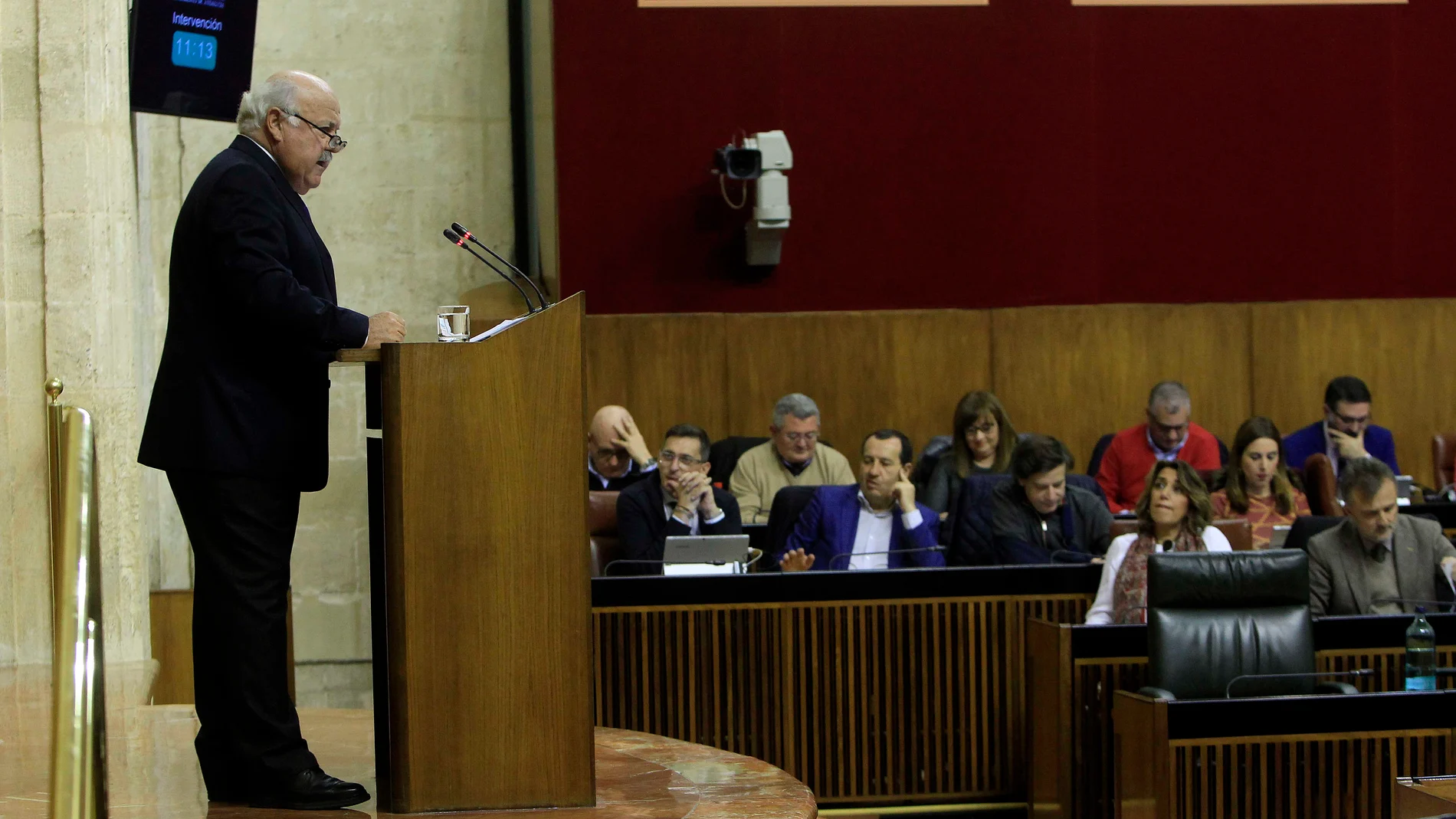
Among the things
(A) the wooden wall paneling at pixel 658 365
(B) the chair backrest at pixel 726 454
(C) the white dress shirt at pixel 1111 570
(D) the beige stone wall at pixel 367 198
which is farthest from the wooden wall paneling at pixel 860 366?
(C) the white dress shirt at pixel 1111 570

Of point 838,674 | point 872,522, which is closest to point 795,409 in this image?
point 872,522

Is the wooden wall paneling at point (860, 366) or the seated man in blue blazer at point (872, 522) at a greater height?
the wooden wall paneling at point (860, 366)

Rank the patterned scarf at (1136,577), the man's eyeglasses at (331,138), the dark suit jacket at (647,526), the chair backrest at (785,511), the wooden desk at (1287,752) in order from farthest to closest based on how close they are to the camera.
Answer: the chair backrest at (785,511) → the dark suit jacket at (647,526) → the patterned scarf at (1136,577) → the wooden desk at (1287,752) → the man's eyeglasses at (331,138)

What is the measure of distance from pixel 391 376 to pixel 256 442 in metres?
0.26

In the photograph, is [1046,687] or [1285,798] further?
[1046,687]

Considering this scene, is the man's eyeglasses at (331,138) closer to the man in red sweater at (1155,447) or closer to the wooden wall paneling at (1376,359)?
the man in red sweater at (1155,447)

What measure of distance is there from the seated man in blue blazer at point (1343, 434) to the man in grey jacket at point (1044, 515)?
2089mm

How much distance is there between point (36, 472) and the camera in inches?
191

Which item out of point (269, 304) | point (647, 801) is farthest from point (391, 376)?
point (647, 801)

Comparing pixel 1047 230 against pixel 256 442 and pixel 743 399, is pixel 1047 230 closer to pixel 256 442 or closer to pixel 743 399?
pixel 743 399

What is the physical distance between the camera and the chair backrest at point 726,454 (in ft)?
24.5

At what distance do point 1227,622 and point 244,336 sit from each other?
3033 millimetres

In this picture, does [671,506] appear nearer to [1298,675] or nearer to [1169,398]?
[1298,675]

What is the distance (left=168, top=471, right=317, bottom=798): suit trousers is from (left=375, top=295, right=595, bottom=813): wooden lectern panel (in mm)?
193
